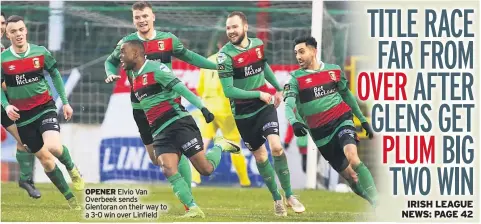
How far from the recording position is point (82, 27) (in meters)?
19.3

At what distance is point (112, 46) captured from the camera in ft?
63.6

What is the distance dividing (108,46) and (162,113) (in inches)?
258

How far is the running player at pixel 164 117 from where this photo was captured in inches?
510

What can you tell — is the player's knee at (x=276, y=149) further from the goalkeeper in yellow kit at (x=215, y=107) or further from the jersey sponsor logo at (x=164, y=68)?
the goalkeeper in yellow kit at (x=215, y=107)

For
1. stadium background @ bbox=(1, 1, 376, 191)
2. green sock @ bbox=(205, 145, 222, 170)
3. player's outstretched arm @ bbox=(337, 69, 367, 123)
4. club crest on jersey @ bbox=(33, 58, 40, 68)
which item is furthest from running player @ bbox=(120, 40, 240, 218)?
stadium background @ bbox=(1, 1, 376, 191)

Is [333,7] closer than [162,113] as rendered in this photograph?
No

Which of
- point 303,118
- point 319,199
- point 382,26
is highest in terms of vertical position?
point 382,26

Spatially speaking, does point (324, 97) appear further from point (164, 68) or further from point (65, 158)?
point (65, 158)

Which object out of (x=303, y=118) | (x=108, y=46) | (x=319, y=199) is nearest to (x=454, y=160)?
(x=303, y=118)

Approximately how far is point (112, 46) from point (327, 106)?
6556mm

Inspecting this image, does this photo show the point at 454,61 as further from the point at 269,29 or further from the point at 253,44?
the point at 269,29

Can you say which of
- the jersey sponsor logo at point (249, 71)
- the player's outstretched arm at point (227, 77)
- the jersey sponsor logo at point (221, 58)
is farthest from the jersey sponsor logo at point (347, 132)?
the jersey sponsor logo at point (221, 58)

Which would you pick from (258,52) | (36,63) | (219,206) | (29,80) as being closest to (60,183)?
(29,80)

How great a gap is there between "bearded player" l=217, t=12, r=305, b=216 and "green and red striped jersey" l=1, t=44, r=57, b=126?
85.4 inches
